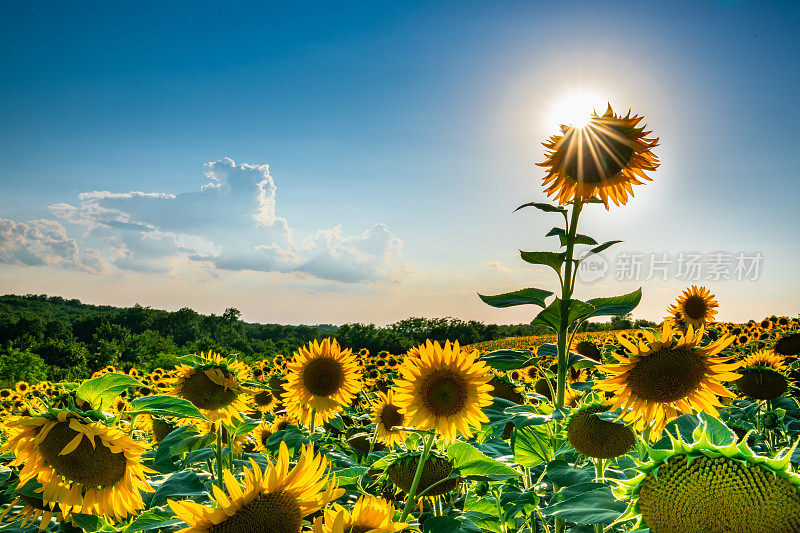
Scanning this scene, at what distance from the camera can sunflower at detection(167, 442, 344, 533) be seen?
41.1 inches

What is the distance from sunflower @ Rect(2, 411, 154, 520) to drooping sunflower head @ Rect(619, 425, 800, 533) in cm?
176

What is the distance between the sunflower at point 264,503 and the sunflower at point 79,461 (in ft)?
2.76

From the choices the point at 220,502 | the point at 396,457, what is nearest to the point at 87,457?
the point at 220,502

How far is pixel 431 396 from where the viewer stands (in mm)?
2293

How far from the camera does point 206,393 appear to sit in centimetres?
311

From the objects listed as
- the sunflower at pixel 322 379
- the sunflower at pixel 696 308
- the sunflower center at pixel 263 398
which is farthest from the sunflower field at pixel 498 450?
the sunflower at pixel 696 308

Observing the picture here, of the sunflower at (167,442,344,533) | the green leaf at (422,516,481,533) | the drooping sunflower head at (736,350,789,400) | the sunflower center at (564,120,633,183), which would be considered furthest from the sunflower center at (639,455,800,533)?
the drooping sunflower head at (736,350,789,400)

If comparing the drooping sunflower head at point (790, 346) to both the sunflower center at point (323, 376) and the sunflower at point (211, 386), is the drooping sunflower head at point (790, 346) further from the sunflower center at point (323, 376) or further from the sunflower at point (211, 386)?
the sunflower at point (211, 386)

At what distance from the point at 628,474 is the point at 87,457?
2.07m

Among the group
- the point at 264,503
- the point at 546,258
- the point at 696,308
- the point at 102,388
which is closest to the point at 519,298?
the point at 546,258

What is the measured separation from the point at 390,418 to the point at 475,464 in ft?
6.09

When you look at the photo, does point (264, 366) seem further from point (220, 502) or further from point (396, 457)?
point (220, 502)

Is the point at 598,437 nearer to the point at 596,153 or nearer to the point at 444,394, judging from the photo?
the point at 444,394

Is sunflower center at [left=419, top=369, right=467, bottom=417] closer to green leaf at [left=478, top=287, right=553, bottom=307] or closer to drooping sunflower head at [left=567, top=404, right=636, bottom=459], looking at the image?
green leaf at [left=478, top=287, right=553, bottom=307]
